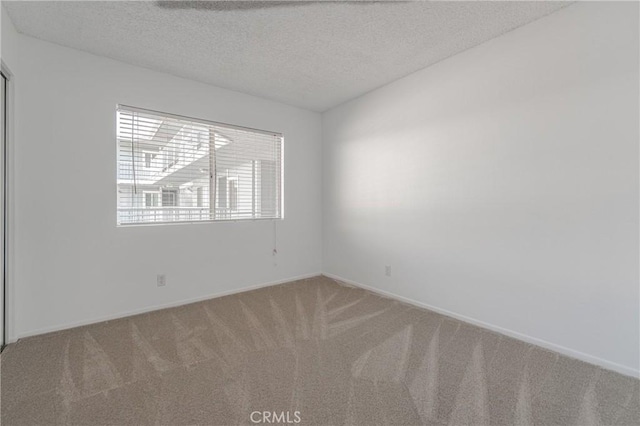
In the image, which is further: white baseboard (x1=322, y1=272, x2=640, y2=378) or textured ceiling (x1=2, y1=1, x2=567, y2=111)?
textured ceiling (x1=2, y1=1, x2=567, y2=111)

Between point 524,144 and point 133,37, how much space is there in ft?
11.5

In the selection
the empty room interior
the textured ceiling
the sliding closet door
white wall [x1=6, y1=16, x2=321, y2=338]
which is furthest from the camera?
white wall [x1=6, y1=16, x2=321, y2=338]

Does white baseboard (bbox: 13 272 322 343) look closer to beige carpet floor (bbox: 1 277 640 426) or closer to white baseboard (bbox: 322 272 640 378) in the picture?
beige carpet floor (bbox: 1 277 640 426)

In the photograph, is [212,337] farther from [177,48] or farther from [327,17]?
[327,17]

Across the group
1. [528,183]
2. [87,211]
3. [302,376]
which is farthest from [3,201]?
[528,183]

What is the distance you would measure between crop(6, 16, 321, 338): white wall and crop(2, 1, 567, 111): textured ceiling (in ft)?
0.86

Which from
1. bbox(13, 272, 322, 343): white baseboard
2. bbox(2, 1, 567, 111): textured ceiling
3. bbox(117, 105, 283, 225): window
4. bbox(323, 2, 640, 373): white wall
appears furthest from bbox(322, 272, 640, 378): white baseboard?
bbox(2, 1, 567, 111): textured ceiling

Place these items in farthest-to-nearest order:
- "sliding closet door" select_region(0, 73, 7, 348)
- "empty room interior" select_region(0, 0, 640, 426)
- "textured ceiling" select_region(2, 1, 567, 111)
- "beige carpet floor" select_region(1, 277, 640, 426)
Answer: "sliding closet door" select_region(0, 73, 7, 348) < "textured ceiling" select_region(2, 1, 567, 111) < "empty room interior" select_region(0, 0, 640, 426) < "beige carpet floor" select_region(1, 277, 640, 426)

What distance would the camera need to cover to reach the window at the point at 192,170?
116 inches

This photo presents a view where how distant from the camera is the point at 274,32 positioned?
238cm

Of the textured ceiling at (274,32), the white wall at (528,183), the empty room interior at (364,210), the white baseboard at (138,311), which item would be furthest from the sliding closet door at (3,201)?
the white wall at (528,183)

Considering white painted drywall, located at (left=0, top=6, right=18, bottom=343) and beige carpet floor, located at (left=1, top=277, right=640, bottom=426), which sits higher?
white painted drywall, located at (left=0, top=6, right=18, bottom=343)

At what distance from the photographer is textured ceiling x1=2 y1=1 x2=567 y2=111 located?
209cm

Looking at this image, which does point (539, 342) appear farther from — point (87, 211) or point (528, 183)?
point (87, 211)
